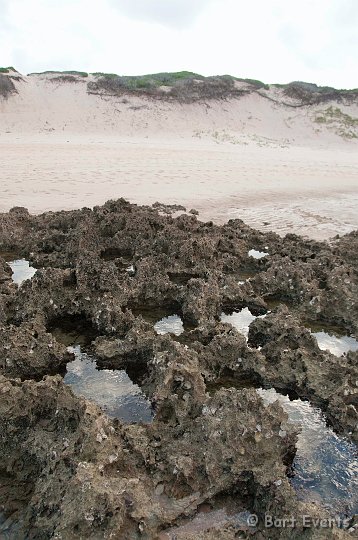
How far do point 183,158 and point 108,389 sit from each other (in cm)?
1492

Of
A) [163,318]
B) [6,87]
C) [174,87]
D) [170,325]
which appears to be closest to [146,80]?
[174,87]

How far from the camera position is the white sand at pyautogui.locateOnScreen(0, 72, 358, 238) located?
12211mm

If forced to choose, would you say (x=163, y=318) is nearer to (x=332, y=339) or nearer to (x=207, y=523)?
(x=332, y=339)

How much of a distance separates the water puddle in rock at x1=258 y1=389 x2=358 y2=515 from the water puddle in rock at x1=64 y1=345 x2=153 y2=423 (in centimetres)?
127

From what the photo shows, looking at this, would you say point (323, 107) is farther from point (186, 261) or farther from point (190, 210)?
point (186, 261)

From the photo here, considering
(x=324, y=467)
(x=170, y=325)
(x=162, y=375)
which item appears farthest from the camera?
(x=170, y=325)

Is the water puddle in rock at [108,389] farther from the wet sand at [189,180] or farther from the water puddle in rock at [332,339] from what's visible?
the wet sand at [189,180]

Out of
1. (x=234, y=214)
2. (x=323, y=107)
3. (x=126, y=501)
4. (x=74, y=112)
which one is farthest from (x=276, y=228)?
(x=323, y=107)

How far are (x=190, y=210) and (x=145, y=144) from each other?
11.2m

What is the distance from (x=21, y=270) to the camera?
7.70 metres

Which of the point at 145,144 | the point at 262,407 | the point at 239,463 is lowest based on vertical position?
the point at 145,144

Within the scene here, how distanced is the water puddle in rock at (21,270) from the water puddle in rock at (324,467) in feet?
15.2

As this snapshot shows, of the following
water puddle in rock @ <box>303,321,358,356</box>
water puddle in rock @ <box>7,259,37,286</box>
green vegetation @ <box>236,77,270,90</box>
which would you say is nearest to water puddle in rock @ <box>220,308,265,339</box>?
water puddle in rock @ <box>303,321,358,356</box>

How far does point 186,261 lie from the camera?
7.52 metres
